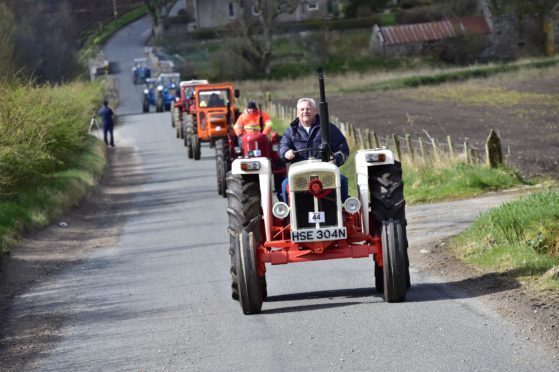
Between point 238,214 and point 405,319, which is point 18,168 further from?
point 405,319

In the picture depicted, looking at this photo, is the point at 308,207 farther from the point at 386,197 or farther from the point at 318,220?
the point at 386,197

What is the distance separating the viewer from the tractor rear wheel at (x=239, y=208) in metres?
12.6

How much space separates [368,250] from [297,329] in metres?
1.52

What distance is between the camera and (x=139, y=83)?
9725 centimetres

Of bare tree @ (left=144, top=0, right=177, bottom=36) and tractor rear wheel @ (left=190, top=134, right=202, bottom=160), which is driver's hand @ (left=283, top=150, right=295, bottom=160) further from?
bare tree @ (left=144, top=0, right=177, bottom=36)

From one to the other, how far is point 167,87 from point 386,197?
57.7m

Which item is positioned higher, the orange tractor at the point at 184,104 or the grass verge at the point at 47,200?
the orange tractor at the point at 184,104

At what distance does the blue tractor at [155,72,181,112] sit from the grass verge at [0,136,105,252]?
3204 cm

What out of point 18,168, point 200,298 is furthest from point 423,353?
point 18,168

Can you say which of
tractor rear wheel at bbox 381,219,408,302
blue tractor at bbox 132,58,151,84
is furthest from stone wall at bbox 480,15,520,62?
tractor rear wheel at bbox 381,219,408,302

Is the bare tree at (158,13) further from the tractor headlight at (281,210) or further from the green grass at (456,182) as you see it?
the tractor headlight at (281,210)

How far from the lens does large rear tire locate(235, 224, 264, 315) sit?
12.2 metres

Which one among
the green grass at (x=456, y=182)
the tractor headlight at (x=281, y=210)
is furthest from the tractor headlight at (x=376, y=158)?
the green grass at (x=456, y=182)

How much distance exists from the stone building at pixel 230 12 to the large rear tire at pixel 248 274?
346 feet
